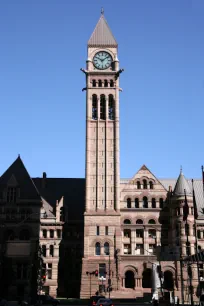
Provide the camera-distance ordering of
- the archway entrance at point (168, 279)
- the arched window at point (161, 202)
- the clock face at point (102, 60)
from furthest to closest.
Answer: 1. the clock face at point (102, 60)
2. the arched window at point (161, 202)
3. the archway entrance at point (168, 279)

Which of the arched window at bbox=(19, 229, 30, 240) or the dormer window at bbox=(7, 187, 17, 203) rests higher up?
the dormer window at bbox=(7, 187, 17, 203)

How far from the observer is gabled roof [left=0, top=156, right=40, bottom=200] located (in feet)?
267

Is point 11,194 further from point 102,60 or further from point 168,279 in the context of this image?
point 168,279

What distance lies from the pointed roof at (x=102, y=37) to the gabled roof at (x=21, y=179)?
2690cm

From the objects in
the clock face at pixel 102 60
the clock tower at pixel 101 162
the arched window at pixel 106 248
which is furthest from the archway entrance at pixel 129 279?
the clock face at pixel 102 60

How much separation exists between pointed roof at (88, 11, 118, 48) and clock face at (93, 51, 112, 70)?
195cm

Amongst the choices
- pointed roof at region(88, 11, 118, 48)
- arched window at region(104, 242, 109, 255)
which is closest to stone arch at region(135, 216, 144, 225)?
arched window at region(104, 242, 109, 255)

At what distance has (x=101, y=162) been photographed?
79.6 metres

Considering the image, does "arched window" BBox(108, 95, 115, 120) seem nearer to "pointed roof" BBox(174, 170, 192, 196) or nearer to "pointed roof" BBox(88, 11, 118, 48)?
"pointed roof" BBox(88, 11, 118, 48)

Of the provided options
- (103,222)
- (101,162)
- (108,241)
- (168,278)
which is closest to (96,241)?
(108,241)

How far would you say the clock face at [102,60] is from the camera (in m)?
85.8

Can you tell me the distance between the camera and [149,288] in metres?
74.2

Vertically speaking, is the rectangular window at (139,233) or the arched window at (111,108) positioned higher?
the arched window at (111,108)

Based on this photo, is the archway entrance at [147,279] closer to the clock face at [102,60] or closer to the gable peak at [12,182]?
the gable peak at [12,182]
